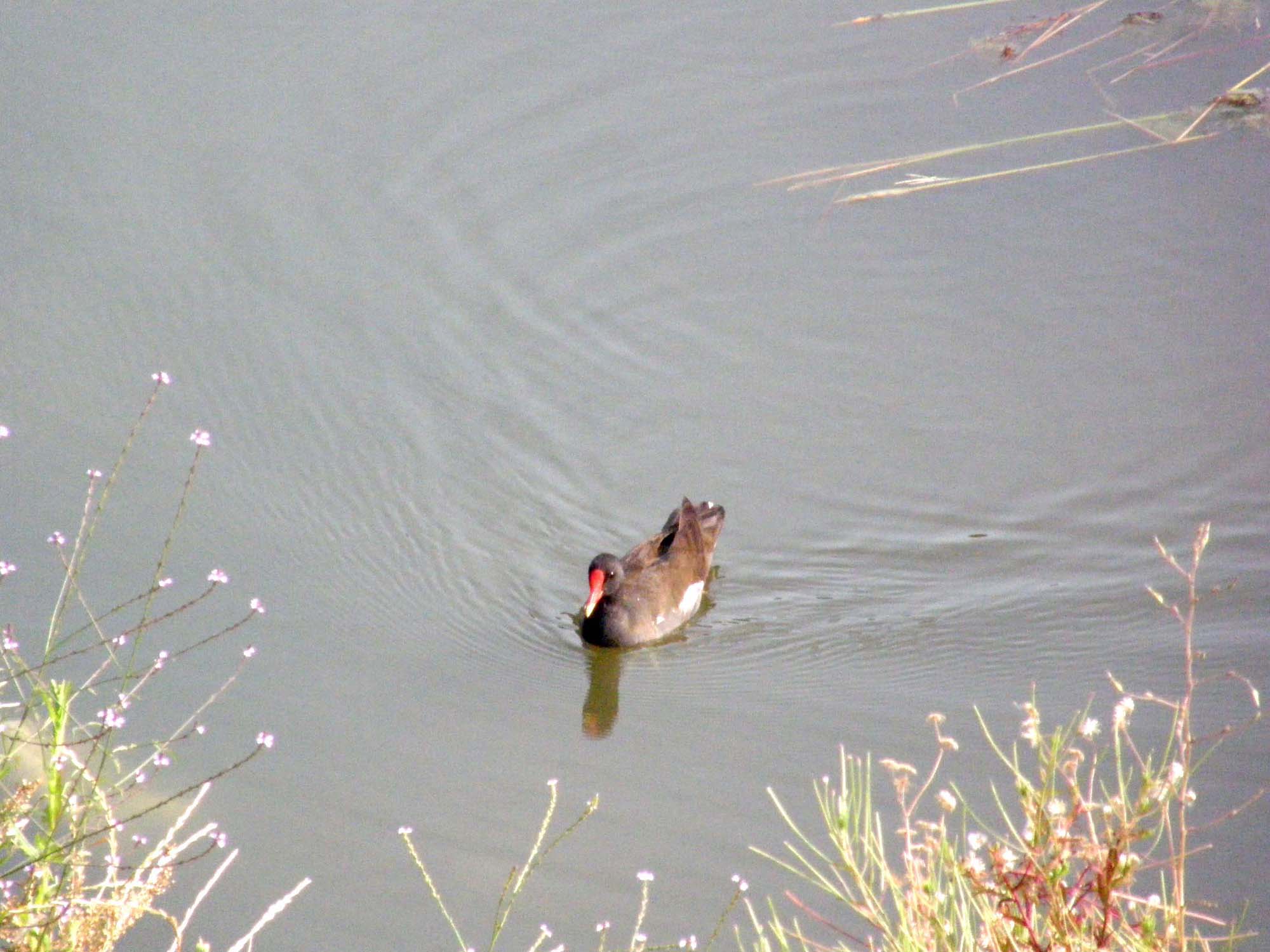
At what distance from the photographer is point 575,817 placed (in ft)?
19.1

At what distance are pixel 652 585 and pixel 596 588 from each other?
10.9 inches

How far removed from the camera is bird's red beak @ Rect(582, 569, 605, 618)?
23.8ft

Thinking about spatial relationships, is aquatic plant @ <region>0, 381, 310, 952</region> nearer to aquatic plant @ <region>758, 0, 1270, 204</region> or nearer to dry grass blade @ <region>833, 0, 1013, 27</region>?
aquatic plant @ <region>758, 0, 1270, 204</region>

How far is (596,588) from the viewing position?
7.27 meters

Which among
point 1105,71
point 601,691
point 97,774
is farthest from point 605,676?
point 1105,71

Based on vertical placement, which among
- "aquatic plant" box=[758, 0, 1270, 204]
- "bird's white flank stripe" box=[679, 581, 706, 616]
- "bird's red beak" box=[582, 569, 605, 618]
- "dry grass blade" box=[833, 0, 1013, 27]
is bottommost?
"bird's white flank stripe" box=[679, 581, 706, 616]

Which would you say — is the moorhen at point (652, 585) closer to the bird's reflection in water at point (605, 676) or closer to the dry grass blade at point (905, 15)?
the bird's reflection in water at point (605, 676)

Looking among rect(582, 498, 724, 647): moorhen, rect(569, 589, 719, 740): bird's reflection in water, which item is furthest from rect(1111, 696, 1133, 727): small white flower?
rect(582, 498, 724, 647): moorhen

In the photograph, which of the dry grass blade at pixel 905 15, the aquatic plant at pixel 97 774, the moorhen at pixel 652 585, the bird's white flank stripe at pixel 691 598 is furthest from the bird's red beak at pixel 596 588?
the dry grass blade at pixel 905 15

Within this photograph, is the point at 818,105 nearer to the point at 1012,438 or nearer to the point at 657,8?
the point at 657,8

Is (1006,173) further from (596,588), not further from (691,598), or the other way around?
(596,588)

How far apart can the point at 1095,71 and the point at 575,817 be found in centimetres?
808

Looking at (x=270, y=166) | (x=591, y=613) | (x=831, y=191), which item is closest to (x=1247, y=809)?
(x=591, y=613)

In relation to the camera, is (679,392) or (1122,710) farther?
(679,392)
